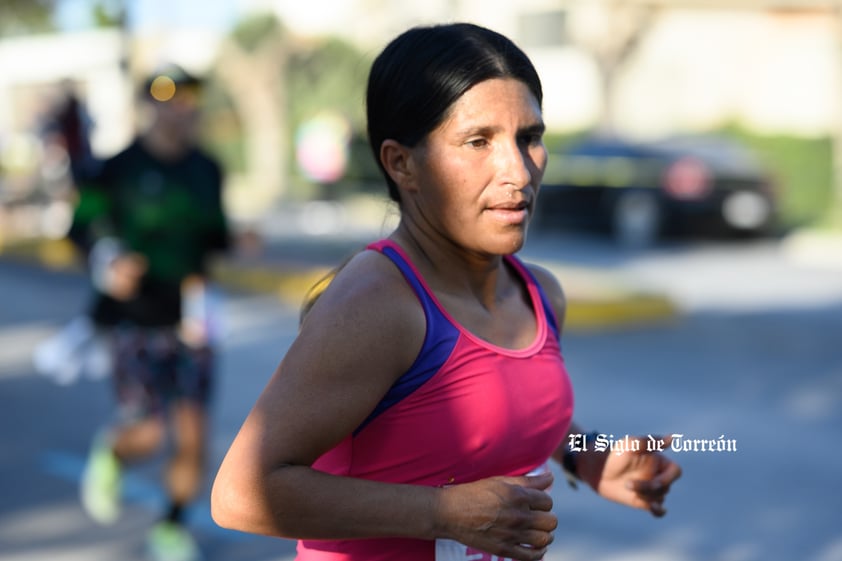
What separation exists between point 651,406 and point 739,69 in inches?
1093

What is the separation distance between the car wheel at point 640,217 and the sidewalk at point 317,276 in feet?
8.80

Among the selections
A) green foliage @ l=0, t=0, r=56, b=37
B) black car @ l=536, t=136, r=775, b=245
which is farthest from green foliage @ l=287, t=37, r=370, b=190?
black car @ l=536, t=136, r=775, b=245

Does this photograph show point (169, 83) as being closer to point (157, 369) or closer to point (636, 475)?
point (157, 369)

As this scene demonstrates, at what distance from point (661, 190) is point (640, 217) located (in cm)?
58

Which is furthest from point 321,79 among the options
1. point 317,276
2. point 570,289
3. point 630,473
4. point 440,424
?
point 440,424

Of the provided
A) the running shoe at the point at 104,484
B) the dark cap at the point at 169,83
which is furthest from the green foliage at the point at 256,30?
the dark cap at the point at 169,83

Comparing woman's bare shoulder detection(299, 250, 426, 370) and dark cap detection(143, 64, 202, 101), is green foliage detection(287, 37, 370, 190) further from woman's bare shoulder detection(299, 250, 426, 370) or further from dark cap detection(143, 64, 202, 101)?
woman's bare shoulder detection(299, 250, 426, 370)

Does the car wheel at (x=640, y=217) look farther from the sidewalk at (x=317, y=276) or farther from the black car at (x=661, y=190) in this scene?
the sidewalk at (x=317, y=276)

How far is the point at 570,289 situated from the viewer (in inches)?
497

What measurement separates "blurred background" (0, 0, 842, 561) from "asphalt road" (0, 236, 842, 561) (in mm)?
24

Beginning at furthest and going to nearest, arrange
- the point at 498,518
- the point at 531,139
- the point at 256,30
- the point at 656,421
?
the point at 256,30, the point at 656,421, the point at 531,139, the point at 498,518

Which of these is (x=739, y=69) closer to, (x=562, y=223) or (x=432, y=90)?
(x=562, y=223)

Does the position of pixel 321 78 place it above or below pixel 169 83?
above

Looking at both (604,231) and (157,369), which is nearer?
(157,369)
